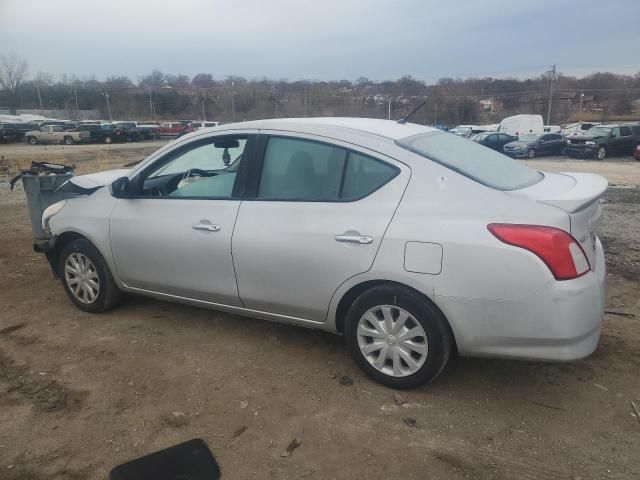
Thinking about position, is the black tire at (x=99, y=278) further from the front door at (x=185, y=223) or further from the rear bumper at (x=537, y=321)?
the rear bumper at (x=537, y=321)

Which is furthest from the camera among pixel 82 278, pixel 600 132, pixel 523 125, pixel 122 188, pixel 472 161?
pixel 523 125

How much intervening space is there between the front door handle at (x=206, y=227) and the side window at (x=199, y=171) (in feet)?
0.74

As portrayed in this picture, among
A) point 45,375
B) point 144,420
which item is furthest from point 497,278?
point 45,375

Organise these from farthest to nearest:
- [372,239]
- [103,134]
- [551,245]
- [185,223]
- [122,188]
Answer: [103,134] → [122,188] → [185,223] → [372,239] → [551,245]

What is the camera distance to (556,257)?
254 centimetres

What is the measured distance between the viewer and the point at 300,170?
3.31m

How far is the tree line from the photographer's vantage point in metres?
42.6

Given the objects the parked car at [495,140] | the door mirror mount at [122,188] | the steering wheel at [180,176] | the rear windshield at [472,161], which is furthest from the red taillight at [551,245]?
the parked car at [495,140]

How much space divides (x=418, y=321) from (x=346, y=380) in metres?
0.70

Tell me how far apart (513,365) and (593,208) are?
1190mm

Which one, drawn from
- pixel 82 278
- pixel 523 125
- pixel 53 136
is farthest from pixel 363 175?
pixel 53 136

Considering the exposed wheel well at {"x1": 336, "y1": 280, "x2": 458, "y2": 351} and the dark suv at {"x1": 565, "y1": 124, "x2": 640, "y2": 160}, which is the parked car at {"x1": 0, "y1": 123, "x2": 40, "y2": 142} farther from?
the exposed wheel well at {"x1": 336, "y1": 280, "x2": 458, "y2": 351}

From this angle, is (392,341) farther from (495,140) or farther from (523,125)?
(523,125)

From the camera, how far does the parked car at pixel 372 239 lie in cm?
262
